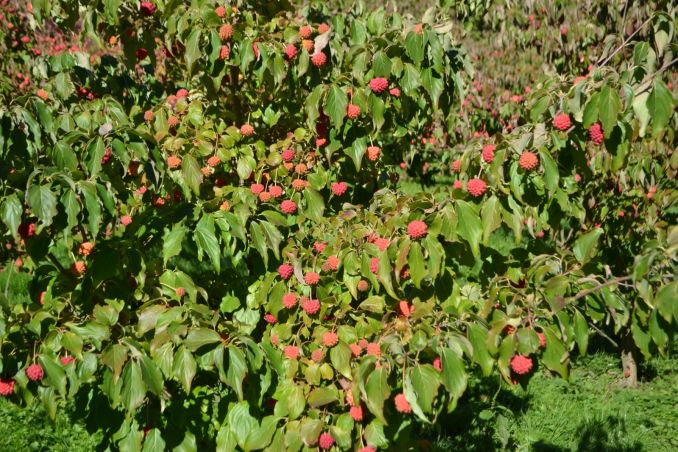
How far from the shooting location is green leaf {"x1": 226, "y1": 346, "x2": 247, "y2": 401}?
172 cm

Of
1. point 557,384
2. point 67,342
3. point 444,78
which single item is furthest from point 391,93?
point 557,384

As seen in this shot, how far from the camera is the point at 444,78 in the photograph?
231cm

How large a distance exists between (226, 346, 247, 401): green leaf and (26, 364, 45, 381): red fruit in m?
0.59

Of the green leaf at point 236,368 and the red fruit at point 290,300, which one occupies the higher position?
the green leaf at point 236,368

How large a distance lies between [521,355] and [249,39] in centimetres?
157

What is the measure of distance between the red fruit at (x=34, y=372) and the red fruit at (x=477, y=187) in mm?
1403

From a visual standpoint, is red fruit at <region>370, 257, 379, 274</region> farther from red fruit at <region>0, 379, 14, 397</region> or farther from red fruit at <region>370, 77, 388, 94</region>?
red fruit at <region>0, 379, 14, 397</region>

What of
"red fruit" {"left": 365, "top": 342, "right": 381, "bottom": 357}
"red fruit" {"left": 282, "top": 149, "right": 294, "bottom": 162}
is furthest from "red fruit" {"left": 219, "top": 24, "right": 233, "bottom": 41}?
"red fruit" {"left": 365, "top": 342, "right": 381, "bottom": 357}

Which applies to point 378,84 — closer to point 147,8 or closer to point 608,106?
point 608,106

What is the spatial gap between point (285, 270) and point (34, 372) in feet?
2.80

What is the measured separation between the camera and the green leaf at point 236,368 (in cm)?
172

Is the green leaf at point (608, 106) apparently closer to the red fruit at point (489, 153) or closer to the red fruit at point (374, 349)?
the red fruit at point (489, 153)

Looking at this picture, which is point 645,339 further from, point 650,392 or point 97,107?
point 650,392

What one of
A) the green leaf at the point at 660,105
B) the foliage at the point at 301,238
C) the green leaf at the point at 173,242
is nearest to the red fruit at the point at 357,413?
the foliage at the point at 301,238
